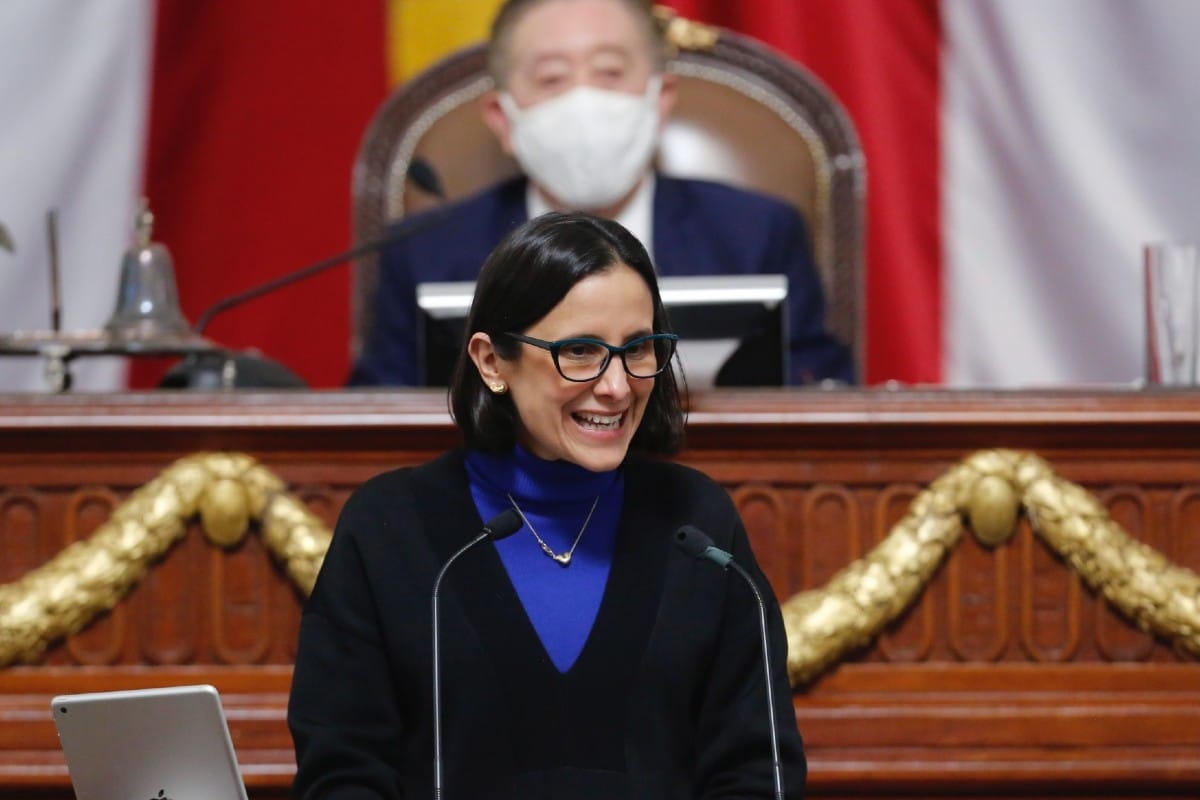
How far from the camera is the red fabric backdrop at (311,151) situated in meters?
3.54

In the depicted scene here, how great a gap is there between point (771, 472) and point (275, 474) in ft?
2.07

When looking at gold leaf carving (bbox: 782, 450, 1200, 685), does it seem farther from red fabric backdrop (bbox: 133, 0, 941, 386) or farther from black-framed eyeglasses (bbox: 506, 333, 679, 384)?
red fabric backdrop (bbox: 133, 0, 941, 386)

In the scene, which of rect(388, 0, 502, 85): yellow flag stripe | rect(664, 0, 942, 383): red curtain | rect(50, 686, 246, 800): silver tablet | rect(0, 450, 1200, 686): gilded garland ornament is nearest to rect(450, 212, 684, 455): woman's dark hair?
rect(50, 686, 246, 800): silver tablet

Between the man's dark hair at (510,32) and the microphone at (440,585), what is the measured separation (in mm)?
1633

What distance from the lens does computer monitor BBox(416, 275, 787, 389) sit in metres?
2.05

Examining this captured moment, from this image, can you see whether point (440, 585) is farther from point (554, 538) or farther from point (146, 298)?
point (146, 298)

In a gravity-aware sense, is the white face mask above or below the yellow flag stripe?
below

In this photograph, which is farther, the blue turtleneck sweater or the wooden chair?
the wooden chair

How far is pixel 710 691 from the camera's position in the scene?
1570 mm

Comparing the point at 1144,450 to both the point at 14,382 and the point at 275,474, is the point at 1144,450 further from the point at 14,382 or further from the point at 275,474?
the point at 14,382

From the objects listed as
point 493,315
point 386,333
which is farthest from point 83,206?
point 493,315

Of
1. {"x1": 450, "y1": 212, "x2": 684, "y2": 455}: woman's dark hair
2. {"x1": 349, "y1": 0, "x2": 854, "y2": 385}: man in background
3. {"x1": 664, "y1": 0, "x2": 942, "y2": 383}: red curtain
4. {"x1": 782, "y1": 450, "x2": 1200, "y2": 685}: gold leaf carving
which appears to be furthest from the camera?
{"x1": 664, "y1": 0, "x2": 942, "y2": 383}: red curtain

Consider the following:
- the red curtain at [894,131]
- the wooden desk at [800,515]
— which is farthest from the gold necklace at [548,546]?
the red curtain at [894,131]

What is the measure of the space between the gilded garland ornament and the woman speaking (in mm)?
430
